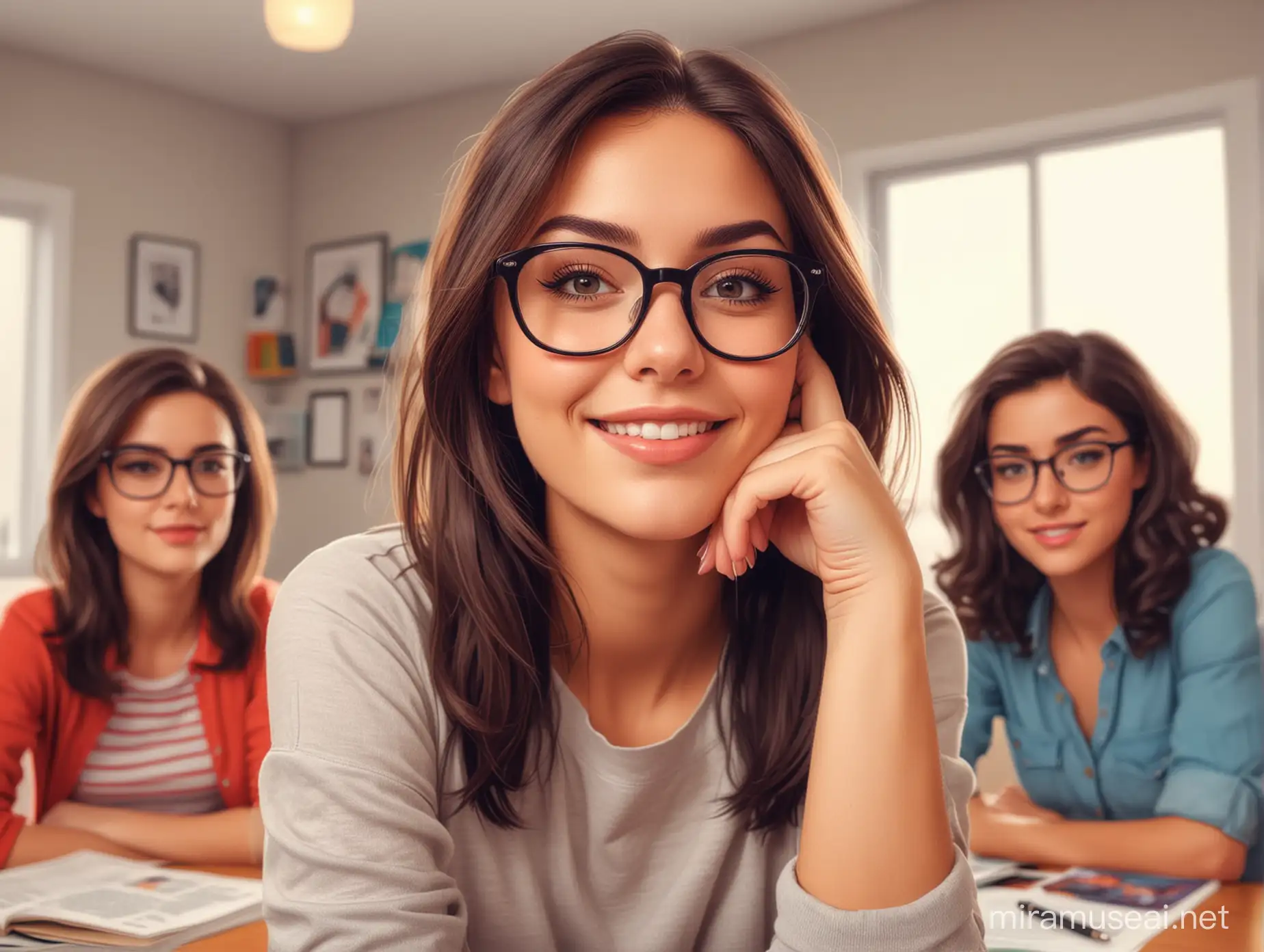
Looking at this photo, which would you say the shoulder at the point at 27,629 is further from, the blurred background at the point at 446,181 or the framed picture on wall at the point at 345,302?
the framed picture on wall at the point at 345,302

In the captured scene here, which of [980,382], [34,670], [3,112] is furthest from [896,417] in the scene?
[3,112]

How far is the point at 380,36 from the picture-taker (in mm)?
4527

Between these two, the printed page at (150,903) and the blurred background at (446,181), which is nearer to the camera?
the printed page at (150,903)

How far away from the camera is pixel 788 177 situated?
102cm

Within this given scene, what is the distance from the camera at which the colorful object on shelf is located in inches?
213

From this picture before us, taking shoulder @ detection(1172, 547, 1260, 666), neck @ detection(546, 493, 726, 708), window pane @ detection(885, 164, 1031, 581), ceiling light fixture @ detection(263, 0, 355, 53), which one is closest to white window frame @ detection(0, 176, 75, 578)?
ceiling light fixture @ detection(263, 0, 355, 53)

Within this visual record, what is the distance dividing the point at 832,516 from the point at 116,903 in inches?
31.1

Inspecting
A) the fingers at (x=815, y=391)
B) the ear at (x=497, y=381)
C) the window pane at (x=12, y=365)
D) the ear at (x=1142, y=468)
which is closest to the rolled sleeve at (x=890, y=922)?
the fingers at (x=815, y=391)

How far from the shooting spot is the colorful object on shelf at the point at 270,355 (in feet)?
17.7

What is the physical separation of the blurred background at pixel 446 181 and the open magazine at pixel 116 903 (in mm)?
1651

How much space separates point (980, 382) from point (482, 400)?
42.2 inches

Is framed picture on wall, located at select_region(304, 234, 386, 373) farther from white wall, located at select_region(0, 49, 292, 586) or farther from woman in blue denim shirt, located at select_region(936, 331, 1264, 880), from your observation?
woman in blue denim shirt, located at select_region(936, 331, 1264, 880)

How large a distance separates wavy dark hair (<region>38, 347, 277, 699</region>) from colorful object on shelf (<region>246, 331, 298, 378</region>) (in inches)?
139

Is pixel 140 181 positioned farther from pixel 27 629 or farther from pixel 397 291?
pixel 27 629
